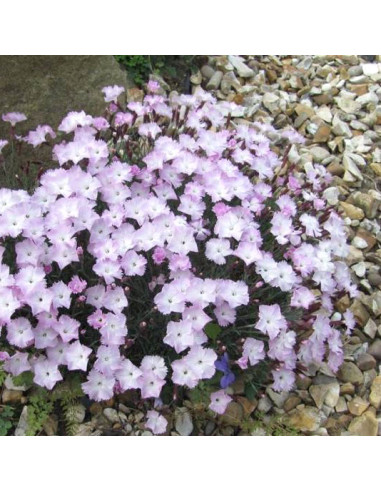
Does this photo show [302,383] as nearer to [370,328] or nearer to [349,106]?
[370,328]

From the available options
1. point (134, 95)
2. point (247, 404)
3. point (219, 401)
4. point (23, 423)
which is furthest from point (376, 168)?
point (23, 423)

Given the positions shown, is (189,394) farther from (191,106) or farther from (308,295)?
(191,106)

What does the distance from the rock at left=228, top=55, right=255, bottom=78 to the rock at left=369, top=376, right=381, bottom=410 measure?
2.23 metres

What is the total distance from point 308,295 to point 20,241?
1138mm

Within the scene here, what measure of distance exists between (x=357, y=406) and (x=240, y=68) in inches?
93.5

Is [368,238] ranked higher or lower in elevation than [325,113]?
lower

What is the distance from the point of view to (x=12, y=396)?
248cm

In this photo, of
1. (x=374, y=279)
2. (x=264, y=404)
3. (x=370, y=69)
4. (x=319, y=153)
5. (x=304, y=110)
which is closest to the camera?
(x=264, y=404)

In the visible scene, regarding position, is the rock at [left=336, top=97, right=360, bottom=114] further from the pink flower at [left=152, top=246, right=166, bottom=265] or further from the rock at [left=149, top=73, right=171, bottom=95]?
the pink flower at [left=152, top=246, right=166, bottom=265]

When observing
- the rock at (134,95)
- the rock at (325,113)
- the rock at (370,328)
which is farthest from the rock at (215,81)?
the rock at (370,328)

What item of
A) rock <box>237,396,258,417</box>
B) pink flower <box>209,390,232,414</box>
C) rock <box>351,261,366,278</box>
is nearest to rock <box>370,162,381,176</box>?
rock <box>351,261,366,278</box>

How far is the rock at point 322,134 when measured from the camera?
12.5 feet

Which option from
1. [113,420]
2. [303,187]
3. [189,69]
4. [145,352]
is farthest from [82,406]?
[189,69]

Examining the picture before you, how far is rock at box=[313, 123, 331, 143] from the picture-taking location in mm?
3814
